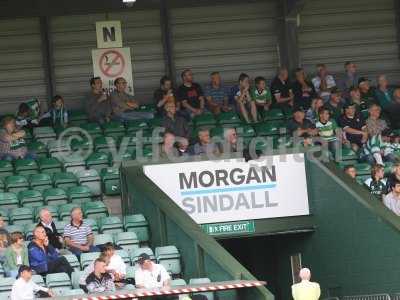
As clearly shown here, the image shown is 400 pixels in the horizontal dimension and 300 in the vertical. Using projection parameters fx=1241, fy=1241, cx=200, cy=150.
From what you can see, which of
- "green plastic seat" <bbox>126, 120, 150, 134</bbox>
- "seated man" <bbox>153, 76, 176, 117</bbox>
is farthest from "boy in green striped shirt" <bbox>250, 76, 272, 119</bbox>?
"green plastic seat" <bbox>126, 120, 150, 134</bbox>

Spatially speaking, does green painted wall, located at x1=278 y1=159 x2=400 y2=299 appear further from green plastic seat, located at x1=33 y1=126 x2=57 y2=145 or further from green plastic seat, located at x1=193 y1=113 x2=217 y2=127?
green plastic seat, located at x1=33 y1=126 x2=57 y2=145

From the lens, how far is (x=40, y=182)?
64.7ft

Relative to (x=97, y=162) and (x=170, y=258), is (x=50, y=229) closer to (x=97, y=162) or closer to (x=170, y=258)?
(x=170, y=258)

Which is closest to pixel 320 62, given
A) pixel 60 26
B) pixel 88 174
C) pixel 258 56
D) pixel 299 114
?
pixel 258 56

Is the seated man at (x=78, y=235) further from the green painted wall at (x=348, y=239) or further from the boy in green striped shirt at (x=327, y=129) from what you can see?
the boy in green striped shirt at (x=327, y=129)

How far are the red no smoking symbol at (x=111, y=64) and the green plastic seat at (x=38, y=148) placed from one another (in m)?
3.22

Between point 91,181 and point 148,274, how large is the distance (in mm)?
4244

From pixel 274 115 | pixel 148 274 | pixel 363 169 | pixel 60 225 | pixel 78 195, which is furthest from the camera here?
pixel 274 115

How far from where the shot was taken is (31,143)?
70.2 feet

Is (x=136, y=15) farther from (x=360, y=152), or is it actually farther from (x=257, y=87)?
(x=360, y=152)

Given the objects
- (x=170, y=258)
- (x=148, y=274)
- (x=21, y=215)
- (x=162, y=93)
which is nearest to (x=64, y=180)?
(x=21, y=215)

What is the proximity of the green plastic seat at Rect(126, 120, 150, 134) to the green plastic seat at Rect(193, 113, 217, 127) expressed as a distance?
97cm

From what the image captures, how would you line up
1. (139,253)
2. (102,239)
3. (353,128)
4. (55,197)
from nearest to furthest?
1. (139,253)
2. (102,239)
3. (55,197)
4. (353,128)

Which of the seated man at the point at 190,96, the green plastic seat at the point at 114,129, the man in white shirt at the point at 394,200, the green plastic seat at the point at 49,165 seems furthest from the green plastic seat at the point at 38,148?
the man in white shirt at the point at 394,200
